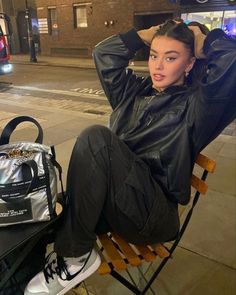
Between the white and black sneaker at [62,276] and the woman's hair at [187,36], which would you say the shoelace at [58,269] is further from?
the woman's hair at [187,36]

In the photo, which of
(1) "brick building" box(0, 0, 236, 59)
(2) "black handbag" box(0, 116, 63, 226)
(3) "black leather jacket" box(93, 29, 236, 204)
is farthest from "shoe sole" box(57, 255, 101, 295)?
(1) "brick building" box(0, 0, 236, 59)

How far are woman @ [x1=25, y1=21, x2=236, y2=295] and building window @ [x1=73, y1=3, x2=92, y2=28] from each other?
1635cm

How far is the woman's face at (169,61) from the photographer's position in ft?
5.19

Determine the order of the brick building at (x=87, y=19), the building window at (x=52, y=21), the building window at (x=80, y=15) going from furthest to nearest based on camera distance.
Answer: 1. the building window at (x=52, y=21)
2. the building window at (x=80, y=15)
3. the brick building at (x=87, y=19)

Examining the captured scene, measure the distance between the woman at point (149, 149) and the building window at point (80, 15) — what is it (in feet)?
53.6

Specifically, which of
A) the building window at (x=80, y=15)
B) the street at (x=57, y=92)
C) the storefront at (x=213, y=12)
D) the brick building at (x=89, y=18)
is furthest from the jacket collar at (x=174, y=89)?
the building window at (x=80, y=15)

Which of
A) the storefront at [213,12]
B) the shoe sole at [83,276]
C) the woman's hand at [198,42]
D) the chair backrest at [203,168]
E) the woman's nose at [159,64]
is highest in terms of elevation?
the storefront at [213,12]

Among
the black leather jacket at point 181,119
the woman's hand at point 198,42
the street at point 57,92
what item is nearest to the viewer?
the black leather jacket at point 181,119

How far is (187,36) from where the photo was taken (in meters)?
1.57

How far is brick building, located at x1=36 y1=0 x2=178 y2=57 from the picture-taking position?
14.4m

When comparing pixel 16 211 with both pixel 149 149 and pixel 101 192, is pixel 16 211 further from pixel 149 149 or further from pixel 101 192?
pixel 149 149

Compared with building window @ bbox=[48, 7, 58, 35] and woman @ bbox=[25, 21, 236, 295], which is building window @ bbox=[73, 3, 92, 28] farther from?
woman @ bbox=[25, 21, 236, 295]

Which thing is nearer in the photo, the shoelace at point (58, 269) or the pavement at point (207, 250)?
the shoelace at point (58, 269)

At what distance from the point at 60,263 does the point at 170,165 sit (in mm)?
654
